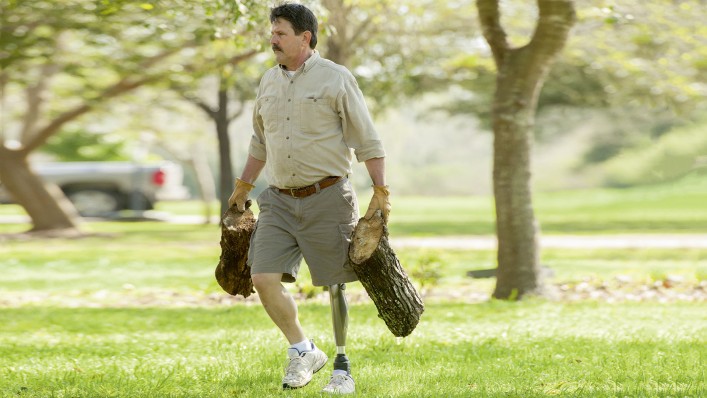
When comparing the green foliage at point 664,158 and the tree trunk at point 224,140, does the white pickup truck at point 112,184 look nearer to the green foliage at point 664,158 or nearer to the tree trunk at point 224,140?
the tree trunk at point 224,140

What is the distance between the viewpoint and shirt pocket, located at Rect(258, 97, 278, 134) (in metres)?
5.62

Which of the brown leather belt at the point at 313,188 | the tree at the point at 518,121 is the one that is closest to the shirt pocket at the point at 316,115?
the brown leather belt at the point at 313,188

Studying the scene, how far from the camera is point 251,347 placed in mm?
7434

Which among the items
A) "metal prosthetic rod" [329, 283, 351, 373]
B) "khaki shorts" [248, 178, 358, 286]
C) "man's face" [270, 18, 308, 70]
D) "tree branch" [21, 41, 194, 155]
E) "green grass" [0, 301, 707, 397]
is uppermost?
"man's face" [270, 18, 308, 70]

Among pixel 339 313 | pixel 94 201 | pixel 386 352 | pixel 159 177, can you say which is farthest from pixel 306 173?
pixel 94 201

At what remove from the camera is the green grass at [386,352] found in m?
5.88

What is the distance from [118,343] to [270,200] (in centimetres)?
289

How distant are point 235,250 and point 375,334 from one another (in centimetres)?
225

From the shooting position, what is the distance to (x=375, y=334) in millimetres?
8094

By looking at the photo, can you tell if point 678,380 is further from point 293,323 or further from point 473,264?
point 473,264

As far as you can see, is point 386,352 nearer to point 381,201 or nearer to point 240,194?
point 240,194

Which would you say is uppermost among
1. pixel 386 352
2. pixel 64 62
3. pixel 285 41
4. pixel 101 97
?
pixel 285 41

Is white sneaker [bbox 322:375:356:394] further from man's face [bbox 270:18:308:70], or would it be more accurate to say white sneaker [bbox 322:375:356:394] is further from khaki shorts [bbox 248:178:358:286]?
man's face [bbox 270:18:308:70]

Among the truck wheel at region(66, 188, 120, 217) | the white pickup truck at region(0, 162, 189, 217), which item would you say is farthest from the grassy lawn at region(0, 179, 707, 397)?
the truck wheel at region(66, 188, 120, 217)
